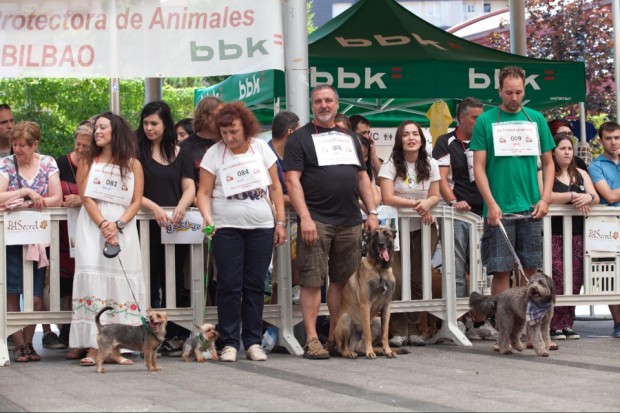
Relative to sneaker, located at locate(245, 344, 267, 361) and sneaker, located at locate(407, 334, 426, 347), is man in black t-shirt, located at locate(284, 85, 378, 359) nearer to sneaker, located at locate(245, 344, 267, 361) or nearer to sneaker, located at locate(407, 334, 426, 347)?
sneaker, located at locate(245, 344, 267, 361)

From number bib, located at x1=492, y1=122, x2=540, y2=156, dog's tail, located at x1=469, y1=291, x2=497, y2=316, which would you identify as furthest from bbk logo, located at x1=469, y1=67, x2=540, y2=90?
dog's tail, located at x1=469, y1=291, x2=497, y2=316

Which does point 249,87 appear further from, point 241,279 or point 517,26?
point 241,279

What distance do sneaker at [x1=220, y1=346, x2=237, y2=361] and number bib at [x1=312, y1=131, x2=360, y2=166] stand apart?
1.65 meters

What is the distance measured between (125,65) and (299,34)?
5.42ft

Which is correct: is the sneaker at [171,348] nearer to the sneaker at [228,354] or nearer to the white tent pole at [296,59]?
the sneaker at [228,354]

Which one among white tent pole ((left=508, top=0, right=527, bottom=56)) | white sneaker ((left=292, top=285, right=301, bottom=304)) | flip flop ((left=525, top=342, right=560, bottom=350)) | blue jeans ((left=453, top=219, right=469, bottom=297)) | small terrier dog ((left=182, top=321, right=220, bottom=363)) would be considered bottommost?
flip flop ((left=525, top=342, right=560, bottom=350))

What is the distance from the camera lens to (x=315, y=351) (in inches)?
415

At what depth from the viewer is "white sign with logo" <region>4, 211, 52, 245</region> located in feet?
35.2

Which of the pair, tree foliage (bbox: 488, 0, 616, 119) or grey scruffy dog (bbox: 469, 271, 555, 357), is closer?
grey scruffy dog (bbox: 469, 271, 555, 357)

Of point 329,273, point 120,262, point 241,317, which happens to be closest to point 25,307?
point 120,262

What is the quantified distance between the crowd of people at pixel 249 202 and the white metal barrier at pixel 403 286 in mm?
110

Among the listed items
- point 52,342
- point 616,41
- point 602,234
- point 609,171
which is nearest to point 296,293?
point 52,342

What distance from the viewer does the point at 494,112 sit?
11.2 metres

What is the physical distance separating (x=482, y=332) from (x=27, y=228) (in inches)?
171
